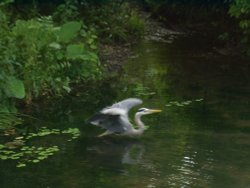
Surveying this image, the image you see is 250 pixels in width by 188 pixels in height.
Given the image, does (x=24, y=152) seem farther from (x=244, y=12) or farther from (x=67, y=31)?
(x=244, y=12)

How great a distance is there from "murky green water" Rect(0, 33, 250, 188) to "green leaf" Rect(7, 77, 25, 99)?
0.71 metres

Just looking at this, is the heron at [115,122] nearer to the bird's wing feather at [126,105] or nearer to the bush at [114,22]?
the bird's wing feather at [126,105]

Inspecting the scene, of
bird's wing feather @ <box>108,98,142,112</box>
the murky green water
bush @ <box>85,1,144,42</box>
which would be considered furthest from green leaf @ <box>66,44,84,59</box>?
bush @ <box>85,1,144,42</box>

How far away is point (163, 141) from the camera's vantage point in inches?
376

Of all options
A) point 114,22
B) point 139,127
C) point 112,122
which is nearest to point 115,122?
point 112,122

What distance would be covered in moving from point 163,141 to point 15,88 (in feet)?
7.16

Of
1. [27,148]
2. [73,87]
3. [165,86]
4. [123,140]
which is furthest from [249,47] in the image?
[27,148]

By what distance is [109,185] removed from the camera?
25.8ft

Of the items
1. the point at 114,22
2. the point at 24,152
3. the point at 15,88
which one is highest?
the point at 114,22

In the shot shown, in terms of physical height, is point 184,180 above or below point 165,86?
below

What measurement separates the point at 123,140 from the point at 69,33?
107 inches

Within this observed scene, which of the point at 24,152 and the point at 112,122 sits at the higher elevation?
the point at 112,122

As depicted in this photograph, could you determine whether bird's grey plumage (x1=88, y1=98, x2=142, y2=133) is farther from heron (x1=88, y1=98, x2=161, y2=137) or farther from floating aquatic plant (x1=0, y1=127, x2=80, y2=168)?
floating aquatic plant (x1=0, y1=127, x2=80, y2=168)

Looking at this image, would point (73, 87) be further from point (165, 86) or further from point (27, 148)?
point (27, 148)
